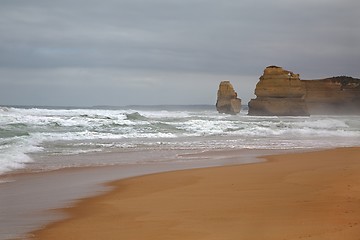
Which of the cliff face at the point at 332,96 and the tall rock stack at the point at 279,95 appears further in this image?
the cliff face at the point at 332,96

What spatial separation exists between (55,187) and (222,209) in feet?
10.8

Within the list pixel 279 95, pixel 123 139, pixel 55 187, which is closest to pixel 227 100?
pixel 279 95

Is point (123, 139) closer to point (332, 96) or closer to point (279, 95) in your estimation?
point (279, 95)

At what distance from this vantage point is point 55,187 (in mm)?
7789

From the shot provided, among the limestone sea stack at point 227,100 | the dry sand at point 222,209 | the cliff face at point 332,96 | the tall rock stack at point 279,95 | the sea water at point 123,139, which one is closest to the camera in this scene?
the dry sand at point 222,209

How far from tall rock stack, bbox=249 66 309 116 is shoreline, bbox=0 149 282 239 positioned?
154 ft

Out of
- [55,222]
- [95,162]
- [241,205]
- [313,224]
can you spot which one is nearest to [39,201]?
[55,222]

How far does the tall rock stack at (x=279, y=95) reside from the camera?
193 ft

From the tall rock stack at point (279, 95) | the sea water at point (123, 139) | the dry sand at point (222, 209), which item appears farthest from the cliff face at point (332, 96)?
the dry sand at point (222, 209)

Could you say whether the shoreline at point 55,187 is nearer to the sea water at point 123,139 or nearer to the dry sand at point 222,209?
the dry sand at point 222,209

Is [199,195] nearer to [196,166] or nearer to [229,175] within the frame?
[229,175]

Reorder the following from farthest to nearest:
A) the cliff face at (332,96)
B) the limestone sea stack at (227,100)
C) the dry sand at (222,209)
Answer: the cliff face at (332,96), the limestone sea stack at (227,100), the dry sand at (222,209)

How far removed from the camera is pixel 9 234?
15.7 ft

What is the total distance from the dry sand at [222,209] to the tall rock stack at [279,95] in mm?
50557
